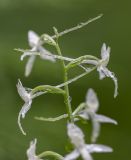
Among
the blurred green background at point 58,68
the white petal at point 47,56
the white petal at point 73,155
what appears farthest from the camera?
the blurred green background at point 58,68

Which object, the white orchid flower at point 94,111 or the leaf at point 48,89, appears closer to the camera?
the white orchid flower at point 94,111

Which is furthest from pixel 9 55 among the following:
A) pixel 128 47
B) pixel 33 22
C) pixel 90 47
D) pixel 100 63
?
pixel 100 63

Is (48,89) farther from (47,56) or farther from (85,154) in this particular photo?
(85,154)

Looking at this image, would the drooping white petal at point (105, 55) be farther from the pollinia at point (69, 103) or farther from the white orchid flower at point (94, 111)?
the white orchid flower at point (94, 111)

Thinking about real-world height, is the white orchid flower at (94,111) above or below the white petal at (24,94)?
below

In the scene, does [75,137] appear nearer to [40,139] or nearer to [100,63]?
[100,63]

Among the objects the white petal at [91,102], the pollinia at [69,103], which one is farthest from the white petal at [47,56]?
the white petal at [91,102]
